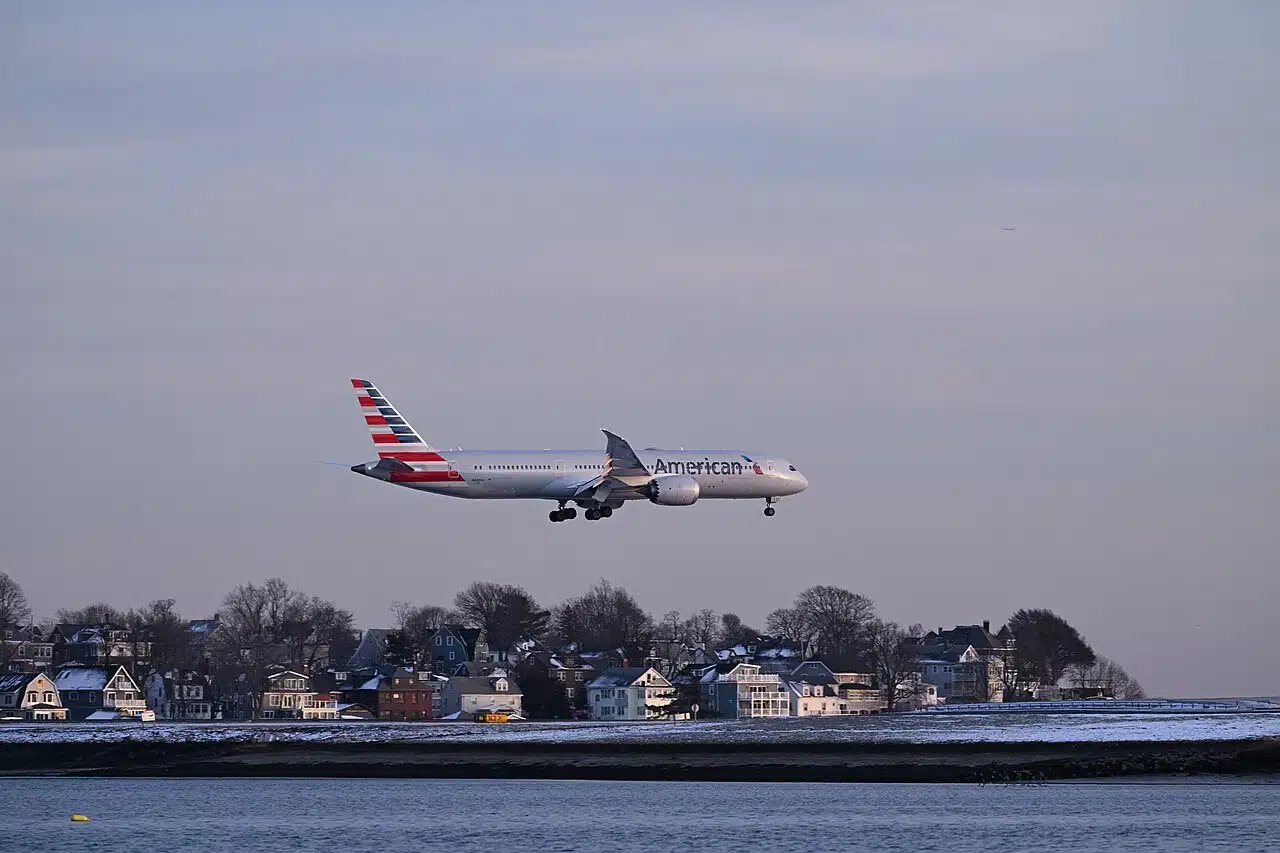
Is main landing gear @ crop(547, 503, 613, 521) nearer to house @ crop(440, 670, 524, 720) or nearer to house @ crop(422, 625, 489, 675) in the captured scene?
house @ crop(440, 670, 524, 720)

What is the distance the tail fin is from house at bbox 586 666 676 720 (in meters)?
42.0

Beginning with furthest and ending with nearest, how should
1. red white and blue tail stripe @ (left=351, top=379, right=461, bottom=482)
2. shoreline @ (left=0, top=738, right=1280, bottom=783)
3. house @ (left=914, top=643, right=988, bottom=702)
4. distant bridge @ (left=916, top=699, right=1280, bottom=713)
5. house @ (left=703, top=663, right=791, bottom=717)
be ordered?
1. house @ (left=914, top=643, right=988, bottom=702)
2. house @ (left=703, top=663, right=791, bottom=717)
3. distant bridge @ (left=916, top=699, right=1280, bottom=713)
4. red white and blue tail stripe @ (left=351, top=379, right=461, bottom=482)
5. shoreline @ (left=0, top=738, right=1280, bottom=783)

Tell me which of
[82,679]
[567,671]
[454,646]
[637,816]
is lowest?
[637,816]

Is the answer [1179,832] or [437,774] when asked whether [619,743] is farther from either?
[1179,832]

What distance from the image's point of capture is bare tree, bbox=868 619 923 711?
443 feet

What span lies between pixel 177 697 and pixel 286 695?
9914 mm

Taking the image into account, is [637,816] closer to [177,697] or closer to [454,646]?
[177,697]

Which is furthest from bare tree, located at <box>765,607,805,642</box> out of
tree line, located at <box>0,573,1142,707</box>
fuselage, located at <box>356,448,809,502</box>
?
fuselage, located at <box>356,448,809,502</box>

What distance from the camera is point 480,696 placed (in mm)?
119125

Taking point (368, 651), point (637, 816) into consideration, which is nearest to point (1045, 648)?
point (368, 651)

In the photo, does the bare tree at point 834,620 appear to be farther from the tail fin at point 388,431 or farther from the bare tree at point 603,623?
the tail fin at point 388,431

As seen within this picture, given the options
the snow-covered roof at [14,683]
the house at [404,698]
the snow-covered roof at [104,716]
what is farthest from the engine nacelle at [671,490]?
the snow-covered roof at [14,683]

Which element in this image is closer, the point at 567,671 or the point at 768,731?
the point at 768,731

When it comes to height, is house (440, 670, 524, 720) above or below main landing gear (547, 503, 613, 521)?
below
